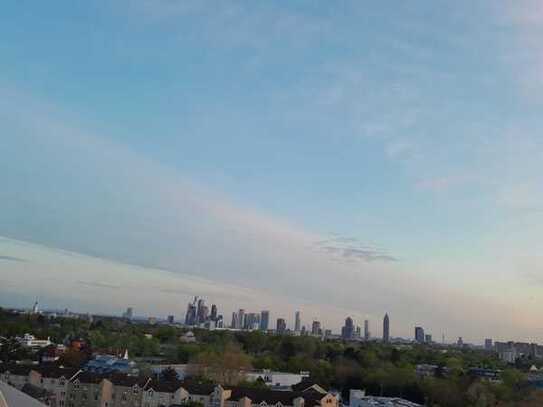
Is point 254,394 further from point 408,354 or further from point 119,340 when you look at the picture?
point 408,354

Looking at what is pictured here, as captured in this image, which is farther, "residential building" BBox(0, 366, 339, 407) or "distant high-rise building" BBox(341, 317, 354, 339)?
"distant high-rise building" BBox(341, 317, 354, 339)

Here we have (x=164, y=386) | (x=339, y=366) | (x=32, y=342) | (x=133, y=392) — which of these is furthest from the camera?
(x=32, y=342)

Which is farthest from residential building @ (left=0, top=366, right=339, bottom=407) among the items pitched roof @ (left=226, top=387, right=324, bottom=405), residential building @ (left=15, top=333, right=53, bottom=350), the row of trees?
residential building @ (left=15, top=333, right=53, bottom=350)

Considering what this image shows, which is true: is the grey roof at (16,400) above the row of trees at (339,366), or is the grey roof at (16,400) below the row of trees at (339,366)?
below

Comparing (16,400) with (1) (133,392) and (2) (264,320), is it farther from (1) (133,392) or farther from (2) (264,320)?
(2) (264,320)

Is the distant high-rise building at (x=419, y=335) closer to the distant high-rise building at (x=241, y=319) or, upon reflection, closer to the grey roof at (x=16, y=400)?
the distant high-rise building at (x=241, y=319)

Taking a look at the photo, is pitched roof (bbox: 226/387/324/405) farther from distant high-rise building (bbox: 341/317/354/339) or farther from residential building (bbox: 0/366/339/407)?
distant high-rise building (bbox: 341/317/354/339)

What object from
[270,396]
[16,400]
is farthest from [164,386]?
[16,400]

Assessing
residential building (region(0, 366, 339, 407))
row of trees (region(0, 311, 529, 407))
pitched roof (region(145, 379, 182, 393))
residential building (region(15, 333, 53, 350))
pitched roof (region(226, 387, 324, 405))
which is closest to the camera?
pitched roof (region(226, 387, 324, 405))

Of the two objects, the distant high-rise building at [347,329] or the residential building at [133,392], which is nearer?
the residential building at [133,392]

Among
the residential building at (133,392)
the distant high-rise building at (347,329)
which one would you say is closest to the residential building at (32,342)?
the residential building at (133,392)

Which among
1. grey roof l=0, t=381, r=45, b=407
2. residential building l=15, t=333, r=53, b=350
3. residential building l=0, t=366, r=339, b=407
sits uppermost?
residential building l=15, t=333, r=53, b=350

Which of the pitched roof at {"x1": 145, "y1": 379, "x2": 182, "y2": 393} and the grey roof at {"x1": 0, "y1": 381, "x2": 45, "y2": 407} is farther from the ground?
the grey roof at {"x1": 0, "y1": 381, "x2": 45, "y2": 407}
